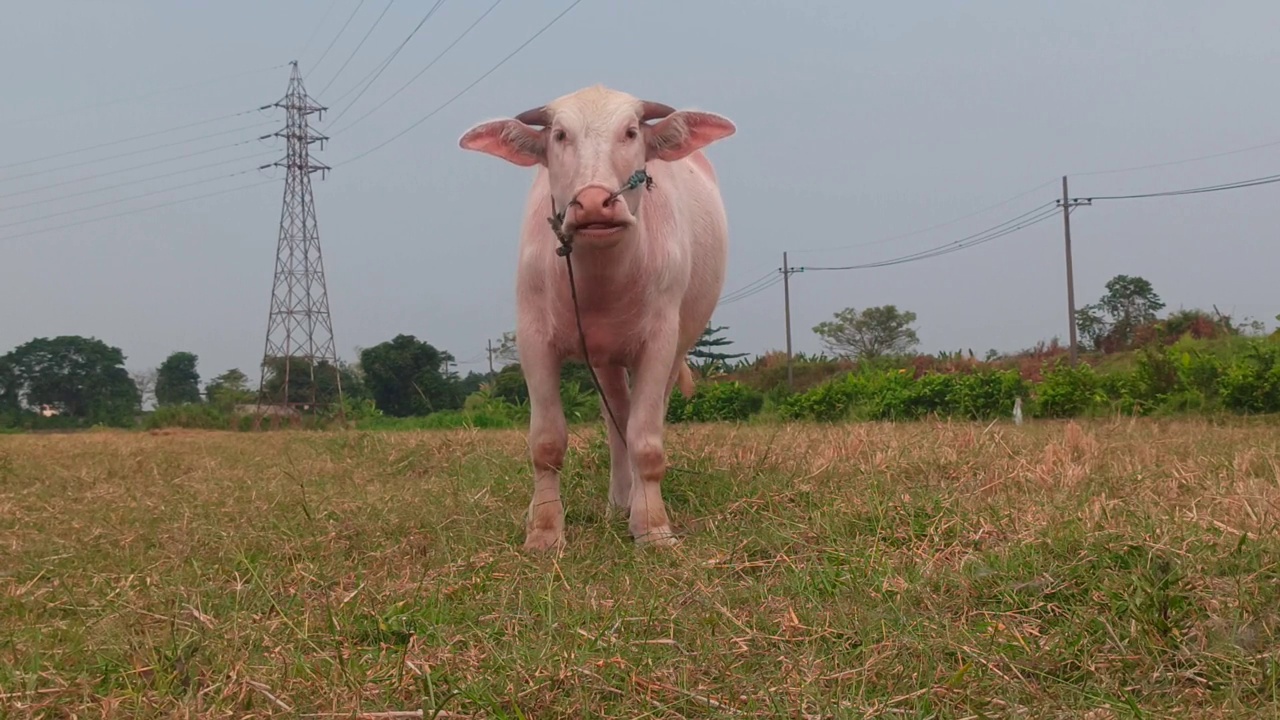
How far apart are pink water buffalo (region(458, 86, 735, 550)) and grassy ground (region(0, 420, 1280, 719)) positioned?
0.30 m

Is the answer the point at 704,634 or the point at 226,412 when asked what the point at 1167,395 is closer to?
the point at 704,634

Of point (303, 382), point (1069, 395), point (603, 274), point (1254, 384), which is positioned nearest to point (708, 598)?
point (603, 274)

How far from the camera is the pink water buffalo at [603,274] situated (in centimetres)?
403

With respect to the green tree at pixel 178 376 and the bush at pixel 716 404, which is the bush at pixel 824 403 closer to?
the bush at pixel 716 404

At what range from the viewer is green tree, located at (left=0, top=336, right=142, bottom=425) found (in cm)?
3100

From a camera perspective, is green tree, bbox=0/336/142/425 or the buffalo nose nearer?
the buffalo nose

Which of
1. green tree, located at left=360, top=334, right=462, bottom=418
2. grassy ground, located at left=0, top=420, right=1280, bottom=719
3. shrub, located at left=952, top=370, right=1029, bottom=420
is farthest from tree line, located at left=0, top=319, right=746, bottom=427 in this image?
grassy ground, located at left=0, top=420, right=1280, bottom=719

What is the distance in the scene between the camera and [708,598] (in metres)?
2.97

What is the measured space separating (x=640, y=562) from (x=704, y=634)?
1.04 meters

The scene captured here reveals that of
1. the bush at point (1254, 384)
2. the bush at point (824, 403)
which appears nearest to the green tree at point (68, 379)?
the bush at point (824, 403)

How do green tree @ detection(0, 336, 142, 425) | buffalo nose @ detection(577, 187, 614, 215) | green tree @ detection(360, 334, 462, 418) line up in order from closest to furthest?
buffalo nose @ detection(577, 187, 614, 215)
green tree @ detection(360, 334, 462, 418)
green tree @ detection(0, 336, 142, 425)

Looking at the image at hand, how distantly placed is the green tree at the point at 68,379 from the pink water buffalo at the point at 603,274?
28782mm

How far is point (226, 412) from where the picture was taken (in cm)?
2561

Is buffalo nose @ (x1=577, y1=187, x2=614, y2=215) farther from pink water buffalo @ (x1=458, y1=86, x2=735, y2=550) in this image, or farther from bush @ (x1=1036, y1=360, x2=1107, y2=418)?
bush @ (x1=1036, y1=360, x2=1107, y2=418)
